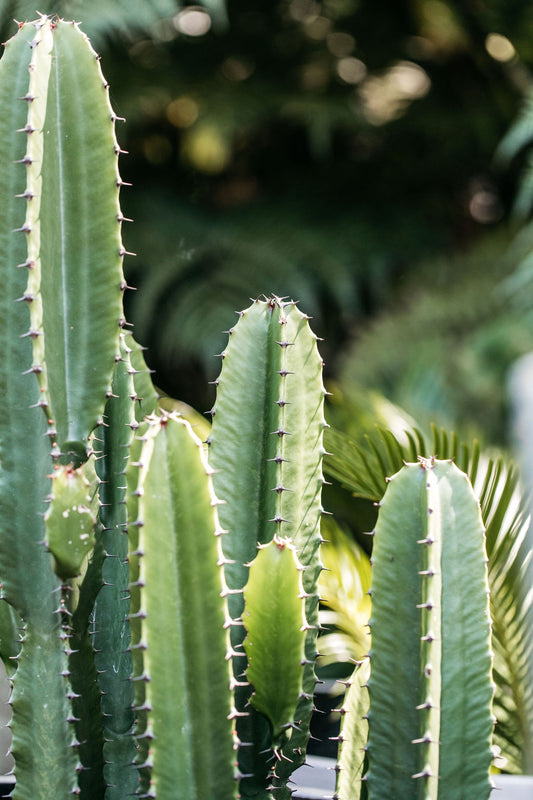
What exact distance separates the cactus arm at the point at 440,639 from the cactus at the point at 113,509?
7cm

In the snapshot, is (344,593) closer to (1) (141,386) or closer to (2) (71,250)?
(1) (141,386)

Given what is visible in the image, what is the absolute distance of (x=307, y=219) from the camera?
2.48 metres

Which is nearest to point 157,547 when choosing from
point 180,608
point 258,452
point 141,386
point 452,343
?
point 180,608

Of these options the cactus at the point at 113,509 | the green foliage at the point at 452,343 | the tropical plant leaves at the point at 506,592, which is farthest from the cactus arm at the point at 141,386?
the green foliage at the point at 452,343

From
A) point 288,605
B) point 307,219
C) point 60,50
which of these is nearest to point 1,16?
point 307,219

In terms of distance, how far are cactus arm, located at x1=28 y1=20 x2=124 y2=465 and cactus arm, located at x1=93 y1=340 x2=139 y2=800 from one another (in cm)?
4

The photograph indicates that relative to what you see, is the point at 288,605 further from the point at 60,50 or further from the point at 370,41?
the point at 370,41

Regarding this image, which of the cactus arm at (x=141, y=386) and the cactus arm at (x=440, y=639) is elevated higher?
the cactus arm at (x=141, y=386)

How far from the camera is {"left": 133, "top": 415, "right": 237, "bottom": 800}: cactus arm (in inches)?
22.7

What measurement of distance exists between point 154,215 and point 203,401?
1.91 feet

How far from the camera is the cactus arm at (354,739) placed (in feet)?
2.23

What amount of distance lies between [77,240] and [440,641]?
44 centimetres

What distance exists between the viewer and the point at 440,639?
619mm

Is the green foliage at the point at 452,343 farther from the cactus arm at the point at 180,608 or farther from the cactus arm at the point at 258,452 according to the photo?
the cactus arm at the point at 180,608
